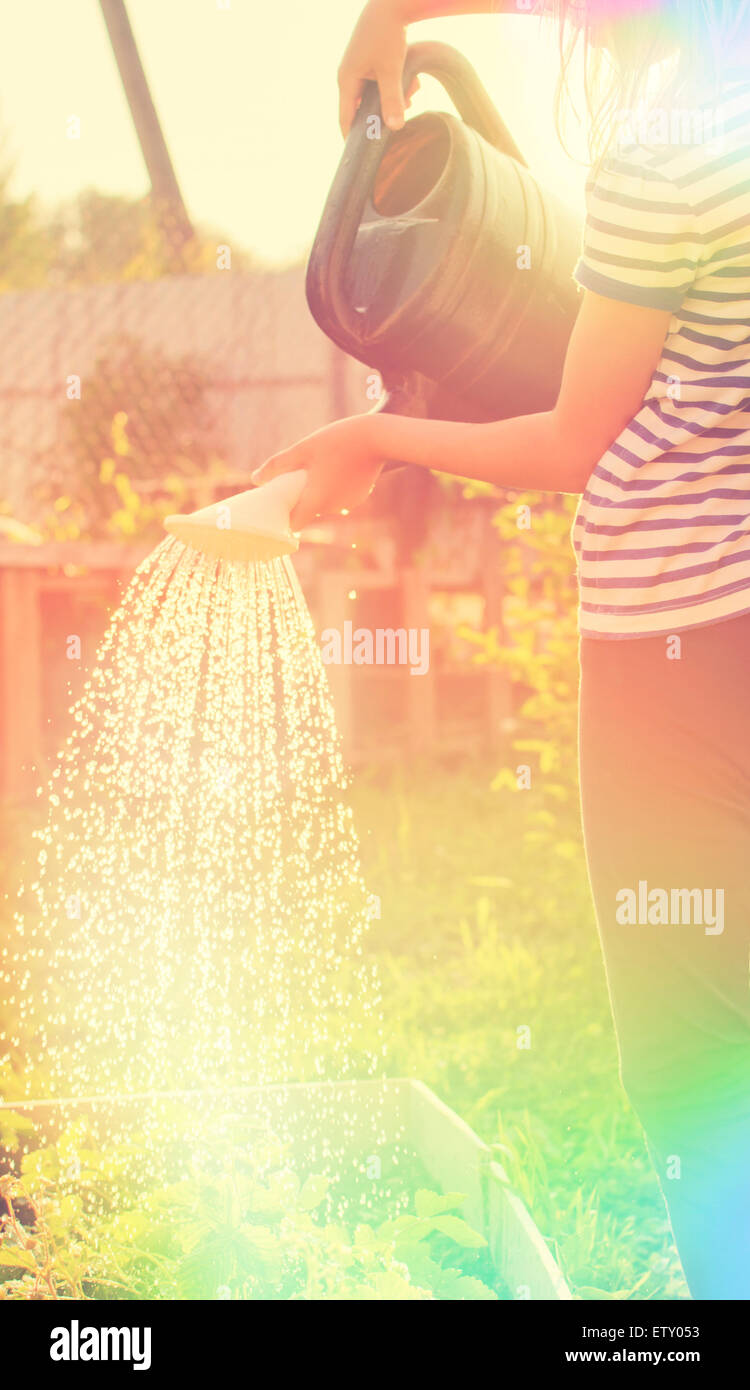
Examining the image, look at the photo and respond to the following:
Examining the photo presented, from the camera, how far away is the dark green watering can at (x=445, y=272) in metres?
1.36

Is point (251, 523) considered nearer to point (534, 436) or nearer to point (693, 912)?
point (534, 436)

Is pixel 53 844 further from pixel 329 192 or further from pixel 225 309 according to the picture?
pixel 225 309

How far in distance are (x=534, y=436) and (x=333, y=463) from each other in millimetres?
241

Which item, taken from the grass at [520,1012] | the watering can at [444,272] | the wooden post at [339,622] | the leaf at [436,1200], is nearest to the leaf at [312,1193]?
the leaf at [436,1200]

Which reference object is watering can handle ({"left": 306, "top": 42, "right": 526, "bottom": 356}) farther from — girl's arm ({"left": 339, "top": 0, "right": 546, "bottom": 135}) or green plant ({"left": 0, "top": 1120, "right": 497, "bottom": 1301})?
green plant ({"left": 0, "top": 1120, "right": 497, "bottom": 1301})

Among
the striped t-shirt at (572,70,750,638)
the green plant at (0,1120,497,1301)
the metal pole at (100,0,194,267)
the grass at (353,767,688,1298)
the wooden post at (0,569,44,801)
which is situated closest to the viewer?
the striped t-shirt at (572,70,750,638)

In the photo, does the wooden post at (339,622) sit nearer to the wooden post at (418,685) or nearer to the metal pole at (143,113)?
the wooden post at (418,685)

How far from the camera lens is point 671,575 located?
3.42 feet

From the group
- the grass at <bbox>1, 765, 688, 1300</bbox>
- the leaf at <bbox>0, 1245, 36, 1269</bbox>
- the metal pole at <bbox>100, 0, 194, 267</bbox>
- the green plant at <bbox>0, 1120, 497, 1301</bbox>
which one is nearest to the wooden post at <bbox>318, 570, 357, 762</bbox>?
the grass at <bbox>1, 765, 688, 1300</bbox>

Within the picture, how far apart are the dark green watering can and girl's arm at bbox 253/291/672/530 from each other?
0.19 metres

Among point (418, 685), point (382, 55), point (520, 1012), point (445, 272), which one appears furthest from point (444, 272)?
point (418, 685)

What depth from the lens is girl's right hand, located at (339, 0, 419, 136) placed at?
1329mm
